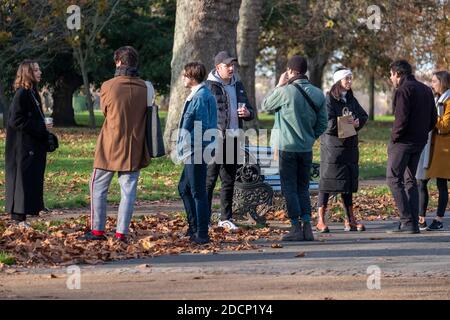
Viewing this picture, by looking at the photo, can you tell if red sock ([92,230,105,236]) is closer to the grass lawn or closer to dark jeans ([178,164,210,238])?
dark jeans ([178,164,210,238])

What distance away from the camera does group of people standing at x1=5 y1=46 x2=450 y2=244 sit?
10.8 metres

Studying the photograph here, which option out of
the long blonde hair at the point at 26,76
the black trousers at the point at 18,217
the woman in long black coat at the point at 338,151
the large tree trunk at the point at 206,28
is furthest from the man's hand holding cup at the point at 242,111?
the large tree trunk at the point at 206,28

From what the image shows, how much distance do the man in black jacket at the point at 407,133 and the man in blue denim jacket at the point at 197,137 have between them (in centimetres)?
240

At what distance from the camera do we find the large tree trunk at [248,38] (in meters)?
31.3

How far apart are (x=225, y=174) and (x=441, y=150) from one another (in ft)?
9.25

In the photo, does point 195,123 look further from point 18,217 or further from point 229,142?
point 18,217

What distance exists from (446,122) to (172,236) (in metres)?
3.75

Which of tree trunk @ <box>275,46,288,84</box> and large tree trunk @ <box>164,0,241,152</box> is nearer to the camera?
large tree trunk @ <box>164,0,241,152</box>

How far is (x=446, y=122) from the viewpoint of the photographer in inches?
516

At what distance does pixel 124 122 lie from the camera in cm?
1071

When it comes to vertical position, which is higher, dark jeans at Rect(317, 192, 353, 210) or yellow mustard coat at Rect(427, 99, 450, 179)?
yellow mustard coat at Rect(427, 99, 450, 179)

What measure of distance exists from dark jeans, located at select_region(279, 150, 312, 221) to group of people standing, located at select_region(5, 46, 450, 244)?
1cm

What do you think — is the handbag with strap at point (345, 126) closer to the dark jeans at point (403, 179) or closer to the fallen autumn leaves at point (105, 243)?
the dark jeans at point (403, 179)

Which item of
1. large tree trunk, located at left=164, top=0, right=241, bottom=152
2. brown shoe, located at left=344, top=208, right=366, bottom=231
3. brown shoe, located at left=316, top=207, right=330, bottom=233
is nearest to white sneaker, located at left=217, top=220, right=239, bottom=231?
brown shoe, located at left=316, top=207, right=330, bottom=233
